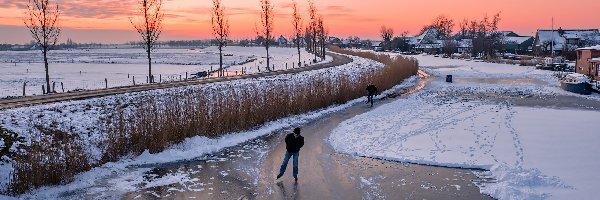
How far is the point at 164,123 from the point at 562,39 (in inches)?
4144

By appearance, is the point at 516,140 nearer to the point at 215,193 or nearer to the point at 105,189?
the point at 215,193

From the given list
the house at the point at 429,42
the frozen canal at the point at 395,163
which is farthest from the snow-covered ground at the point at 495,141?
the house at the point at 429,42

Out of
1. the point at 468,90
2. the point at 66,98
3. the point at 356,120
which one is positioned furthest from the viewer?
the point at 468,90

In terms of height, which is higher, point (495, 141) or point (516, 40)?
point (516, 40)

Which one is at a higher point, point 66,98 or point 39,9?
point 39,9

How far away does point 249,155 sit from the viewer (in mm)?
18531

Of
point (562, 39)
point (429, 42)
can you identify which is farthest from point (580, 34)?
point (429, 42)

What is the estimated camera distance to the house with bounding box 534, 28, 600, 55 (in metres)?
104

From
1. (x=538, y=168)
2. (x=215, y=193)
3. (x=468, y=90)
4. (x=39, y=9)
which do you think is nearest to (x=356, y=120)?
(x=538, y=168)

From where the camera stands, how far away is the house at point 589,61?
48000mm

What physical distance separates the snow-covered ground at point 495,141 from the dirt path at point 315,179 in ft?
3.38

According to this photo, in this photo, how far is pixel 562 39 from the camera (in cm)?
10569

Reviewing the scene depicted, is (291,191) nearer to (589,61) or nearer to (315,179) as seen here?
(315,179)

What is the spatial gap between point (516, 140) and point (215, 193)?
12.5 metres
